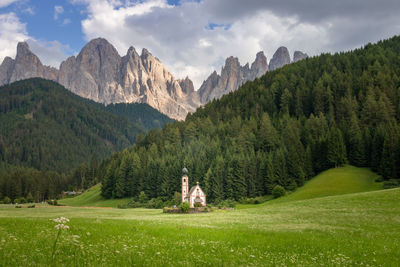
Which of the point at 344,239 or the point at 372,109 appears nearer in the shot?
the point at 344,239

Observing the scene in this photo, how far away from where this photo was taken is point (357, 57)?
491ft

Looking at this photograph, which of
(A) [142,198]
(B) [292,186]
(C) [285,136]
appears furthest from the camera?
(C) [285,136]

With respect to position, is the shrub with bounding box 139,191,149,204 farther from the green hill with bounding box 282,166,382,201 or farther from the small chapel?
the green hill with bounding box 282,166,382,201

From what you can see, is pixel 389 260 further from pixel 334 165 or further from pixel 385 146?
pixel 334 165

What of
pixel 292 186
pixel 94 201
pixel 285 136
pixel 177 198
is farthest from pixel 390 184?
pixel 94 201

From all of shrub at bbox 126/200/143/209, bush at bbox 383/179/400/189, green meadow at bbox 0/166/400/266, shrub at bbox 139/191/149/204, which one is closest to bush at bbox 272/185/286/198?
bush at bbox 383/179/400/189

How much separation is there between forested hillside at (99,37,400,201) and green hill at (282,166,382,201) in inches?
143

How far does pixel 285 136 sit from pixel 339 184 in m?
36.6

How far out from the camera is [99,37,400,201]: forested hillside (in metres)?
88.9

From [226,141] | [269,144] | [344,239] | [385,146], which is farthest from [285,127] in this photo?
[344,239]

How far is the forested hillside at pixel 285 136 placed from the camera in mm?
88938

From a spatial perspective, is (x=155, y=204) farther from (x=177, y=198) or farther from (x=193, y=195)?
(x=193, y=195)

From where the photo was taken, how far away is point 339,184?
74.1 meters

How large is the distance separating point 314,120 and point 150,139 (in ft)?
251
